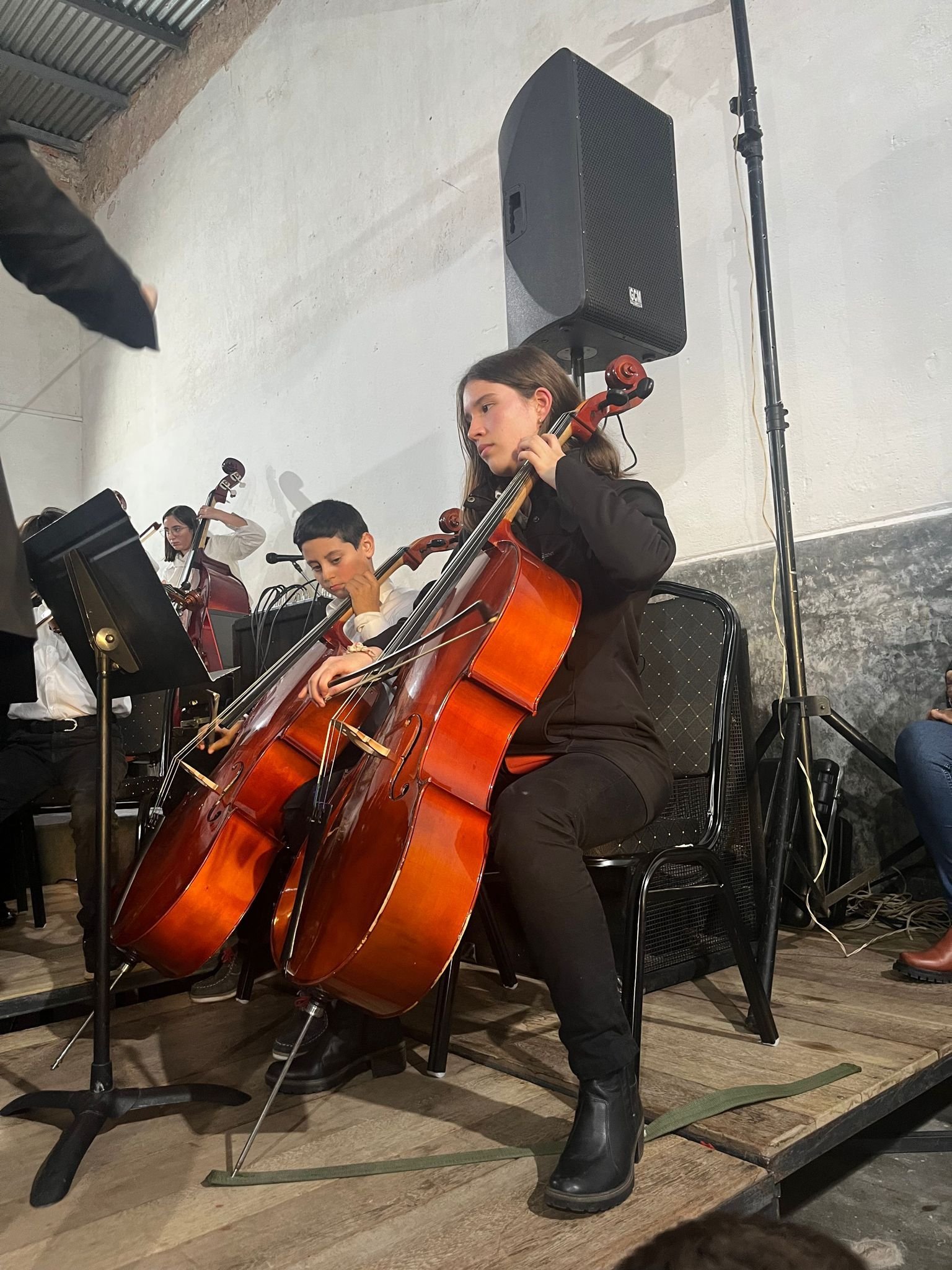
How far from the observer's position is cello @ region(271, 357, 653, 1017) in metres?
1.06

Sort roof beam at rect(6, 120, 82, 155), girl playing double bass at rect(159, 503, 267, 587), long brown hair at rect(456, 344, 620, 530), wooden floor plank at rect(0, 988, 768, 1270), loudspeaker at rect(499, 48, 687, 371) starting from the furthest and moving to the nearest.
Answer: roof beam at rect(6, 120, 82, 155) → girl playing double bass at rect(159, 503, 267, 587) → loudspeaker at rect(499, 48, 687, 371) → long brown hair at rect(456, 344, 620, 530) → wooden floor plank at rect(0, 988, 768, 1270)

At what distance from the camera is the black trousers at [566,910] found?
1.12 meters

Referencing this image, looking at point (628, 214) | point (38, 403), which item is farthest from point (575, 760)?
point (38, 403)

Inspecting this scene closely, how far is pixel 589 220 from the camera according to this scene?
217 cm

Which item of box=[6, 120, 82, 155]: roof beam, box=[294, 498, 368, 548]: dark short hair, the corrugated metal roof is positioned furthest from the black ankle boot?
box=[6, 120, 82, 155]: roof beam

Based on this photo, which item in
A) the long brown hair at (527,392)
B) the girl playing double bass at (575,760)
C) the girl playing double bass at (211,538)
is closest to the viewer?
the girl playing double bass at (575,760)

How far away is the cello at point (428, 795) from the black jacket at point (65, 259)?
61 cm

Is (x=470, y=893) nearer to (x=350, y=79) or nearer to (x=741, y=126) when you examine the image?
(x=741, y=126)

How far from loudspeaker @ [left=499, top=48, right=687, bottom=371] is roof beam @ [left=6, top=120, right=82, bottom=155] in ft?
18.4

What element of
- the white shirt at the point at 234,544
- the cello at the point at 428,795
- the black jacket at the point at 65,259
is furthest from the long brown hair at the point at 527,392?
the white shirt at the point at 234,544

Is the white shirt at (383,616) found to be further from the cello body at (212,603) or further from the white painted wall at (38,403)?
the white painted wall at (38,403)

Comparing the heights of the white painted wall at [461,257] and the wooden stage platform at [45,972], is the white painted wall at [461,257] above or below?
above

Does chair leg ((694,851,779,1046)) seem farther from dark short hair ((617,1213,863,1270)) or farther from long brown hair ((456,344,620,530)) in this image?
dark short hair ((617,1213,863,1270))

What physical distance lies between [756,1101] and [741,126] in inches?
98.1
